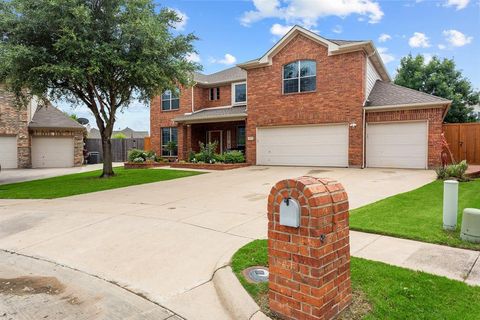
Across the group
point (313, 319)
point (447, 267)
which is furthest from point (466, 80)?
point (313, 319)

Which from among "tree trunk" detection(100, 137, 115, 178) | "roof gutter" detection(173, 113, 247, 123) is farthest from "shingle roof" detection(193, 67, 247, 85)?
"tree trunk" detection(100, 137, 115, 178)

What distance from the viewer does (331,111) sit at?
1612 centimetres

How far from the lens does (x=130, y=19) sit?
1238 centimetres

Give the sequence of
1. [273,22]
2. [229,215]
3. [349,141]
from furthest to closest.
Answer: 1. [273,22]
2. [349,141]
3. [229,215]

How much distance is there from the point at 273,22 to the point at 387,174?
391 inches

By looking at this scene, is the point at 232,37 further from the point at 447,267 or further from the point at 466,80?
the point at 466,80

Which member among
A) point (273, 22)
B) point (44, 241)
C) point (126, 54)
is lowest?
point (44, 241)

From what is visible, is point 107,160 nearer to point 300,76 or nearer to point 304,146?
point 304,146

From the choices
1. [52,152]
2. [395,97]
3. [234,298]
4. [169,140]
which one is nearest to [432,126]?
[395,97]

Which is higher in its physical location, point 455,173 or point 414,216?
point 455,173

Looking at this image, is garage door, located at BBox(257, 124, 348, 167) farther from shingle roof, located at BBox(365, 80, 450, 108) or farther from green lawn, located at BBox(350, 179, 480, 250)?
green lawn, located at BBox(350, 179, 480, 250)

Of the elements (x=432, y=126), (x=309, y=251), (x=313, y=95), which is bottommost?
(x=309, y=251)

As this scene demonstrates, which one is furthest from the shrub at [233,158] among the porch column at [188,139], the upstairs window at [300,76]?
the porch column at [188,139]

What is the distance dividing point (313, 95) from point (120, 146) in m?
19.6
